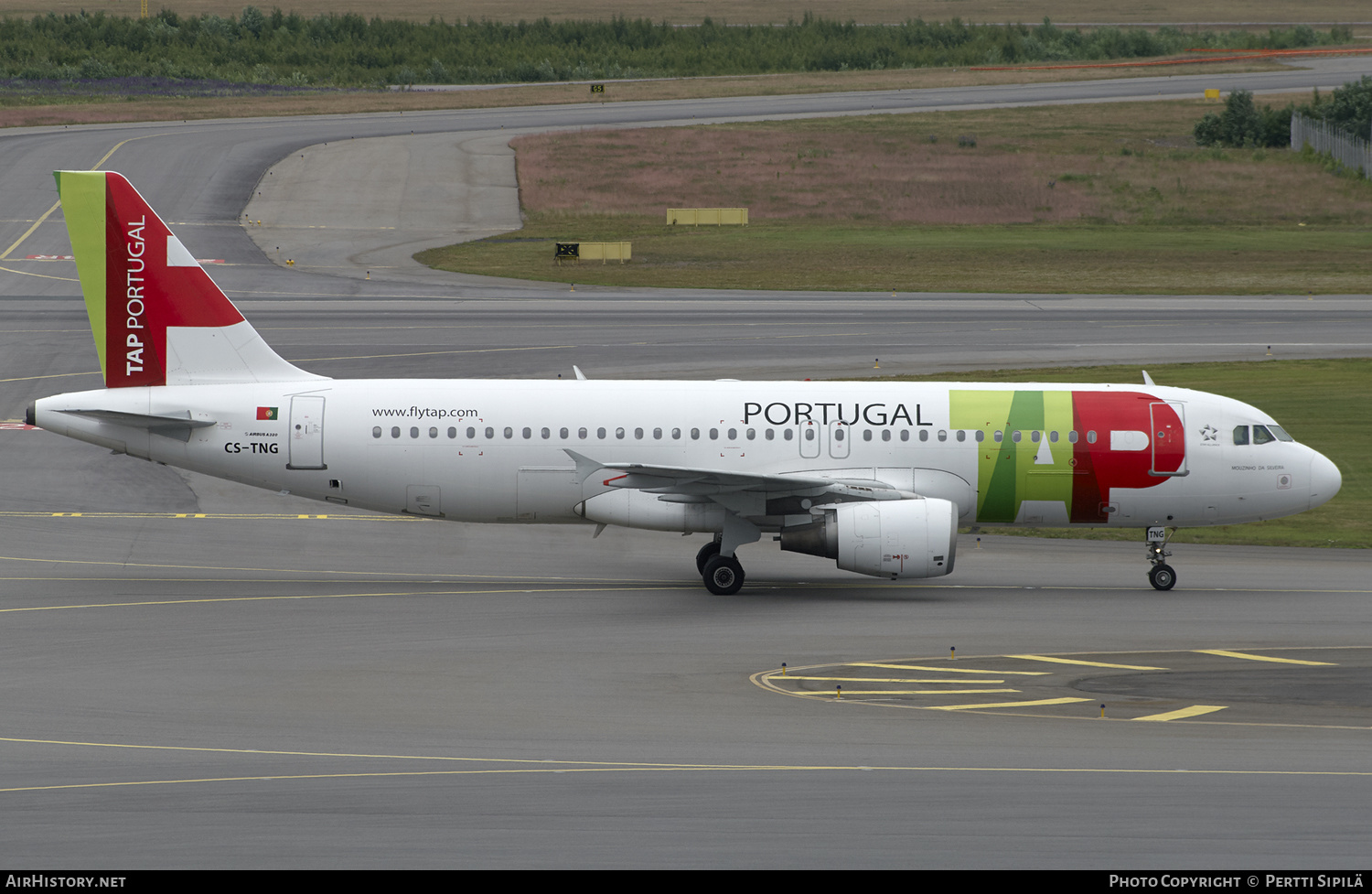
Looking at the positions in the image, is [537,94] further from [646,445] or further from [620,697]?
[620,697]

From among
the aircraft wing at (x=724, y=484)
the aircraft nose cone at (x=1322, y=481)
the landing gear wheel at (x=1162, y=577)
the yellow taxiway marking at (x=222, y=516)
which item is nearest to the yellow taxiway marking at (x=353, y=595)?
the aircraft wing at (x=724, y=484)

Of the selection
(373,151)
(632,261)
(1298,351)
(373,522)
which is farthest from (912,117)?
(373,522)

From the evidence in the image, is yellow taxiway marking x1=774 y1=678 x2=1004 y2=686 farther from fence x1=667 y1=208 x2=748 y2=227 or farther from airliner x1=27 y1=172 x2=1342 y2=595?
fence x1=667 y1=208 x2=748 y2=227

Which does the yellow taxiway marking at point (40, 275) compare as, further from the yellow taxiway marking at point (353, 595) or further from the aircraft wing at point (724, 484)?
the aircraft wing at point (724, 484)

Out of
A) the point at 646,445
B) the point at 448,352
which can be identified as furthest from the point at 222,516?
the point at 448,352

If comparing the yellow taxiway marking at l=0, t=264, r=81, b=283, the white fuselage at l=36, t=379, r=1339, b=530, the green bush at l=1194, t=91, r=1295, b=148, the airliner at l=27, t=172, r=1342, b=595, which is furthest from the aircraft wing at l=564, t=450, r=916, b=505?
the green bush at l=1194, t=91, r=1295, b=148

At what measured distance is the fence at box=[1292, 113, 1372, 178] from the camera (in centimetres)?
9850

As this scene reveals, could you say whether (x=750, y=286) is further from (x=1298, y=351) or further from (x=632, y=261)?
(x=1298, y=351)

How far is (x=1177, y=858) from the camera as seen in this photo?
16547 millimetres

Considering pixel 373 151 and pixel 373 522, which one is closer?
pixel 373 522

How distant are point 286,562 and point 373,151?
75.5 metres

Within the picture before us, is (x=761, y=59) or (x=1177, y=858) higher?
(x=761, y=59)

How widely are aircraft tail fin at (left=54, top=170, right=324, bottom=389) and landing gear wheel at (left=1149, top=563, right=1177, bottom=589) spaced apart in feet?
58.7

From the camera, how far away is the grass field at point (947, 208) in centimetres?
7212
